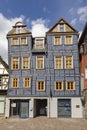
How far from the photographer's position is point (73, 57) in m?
29.8

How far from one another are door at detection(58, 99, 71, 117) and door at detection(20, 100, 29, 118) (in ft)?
14.6

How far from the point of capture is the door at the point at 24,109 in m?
29.0

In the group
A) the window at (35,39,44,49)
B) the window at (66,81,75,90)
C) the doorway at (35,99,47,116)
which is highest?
the window at (35,39,44,49)

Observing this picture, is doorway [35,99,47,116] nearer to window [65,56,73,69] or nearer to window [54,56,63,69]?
window [54,56,63,69]

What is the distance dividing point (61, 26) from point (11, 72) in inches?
393

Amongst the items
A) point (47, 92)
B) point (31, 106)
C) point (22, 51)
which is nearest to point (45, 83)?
point (47, 92)

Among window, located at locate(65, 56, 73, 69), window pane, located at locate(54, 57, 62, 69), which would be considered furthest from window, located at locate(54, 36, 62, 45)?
window, located at locate(65, 56, 73, 69)

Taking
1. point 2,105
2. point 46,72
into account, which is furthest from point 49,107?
point 2,105

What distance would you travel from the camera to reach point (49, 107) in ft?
93.6

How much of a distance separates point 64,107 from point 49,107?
211cm

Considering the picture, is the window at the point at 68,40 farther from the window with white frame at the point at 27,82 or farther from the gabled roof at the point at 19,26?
the window with white frame at the point at 27,82

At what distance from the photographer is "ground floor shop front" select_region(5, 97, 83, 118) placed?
1117 inches

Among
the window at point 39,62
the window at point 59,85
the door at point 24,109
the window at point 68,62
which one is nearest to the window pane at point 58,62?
the window at point 68,62

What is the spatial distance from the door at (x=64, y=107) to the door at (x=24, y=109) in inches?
175
